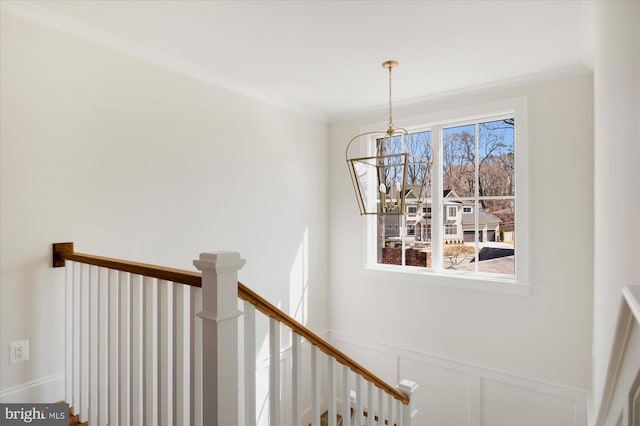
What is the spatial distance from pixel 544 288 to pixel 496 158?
118 centimetres

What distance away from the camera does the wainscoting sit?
2.93 metres

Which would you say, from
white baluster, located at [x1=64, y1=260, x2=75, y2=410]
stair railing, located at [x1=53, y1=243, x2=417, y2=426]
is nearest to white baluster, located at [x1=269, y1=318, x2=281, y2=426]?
stair railing, located at [x1=53, y1=243, x2=417, y2=426]

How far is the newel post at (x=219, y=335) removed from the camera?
111 centimetres

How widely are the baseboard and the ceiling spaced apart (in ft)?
6.54

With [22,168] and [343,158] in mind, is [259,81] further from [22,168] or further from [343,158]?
[22,168]

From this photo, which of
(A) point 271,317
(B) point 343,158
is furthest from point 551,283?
(A) point 271,317

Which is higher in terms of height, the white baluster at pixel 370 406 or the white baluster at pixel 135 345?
the white baluster at pixel 135 345

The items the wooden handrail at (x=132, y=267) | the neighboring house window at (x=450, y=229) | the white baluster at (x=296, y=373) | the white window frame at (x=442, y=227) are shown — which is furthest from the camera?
the neighboring house window at (x=450, y=229)

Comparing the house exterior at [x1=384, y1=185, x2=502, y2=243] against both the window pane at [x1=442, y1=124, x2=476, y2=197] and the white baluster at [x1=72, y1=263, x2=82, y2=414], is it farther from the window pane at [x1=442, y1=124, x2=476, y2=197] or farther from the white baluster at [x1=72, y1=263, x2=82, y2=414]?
the white baluster at [x1=72, y1=263, x2=82, y2=414]

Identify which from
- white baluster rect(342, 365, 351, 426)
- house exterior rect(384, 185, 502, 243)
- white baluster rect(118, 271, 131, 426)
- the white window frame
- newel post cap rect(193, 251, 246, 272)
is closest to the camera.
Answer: newel post cap rect(193, 251, 246, 272)

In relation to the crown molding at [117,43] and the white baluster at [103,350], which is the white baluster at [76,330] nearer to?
the white baluster at [103,350]

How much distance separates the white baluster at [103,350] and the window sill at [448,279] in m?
2.71

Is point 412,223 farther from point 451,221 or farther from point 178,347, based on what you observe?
point 178,347

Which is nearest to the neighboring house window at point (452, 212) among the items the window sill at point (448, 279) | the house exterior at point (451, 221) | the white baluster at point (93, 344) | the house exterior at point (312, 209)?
the house exterior at point (451, 221)
